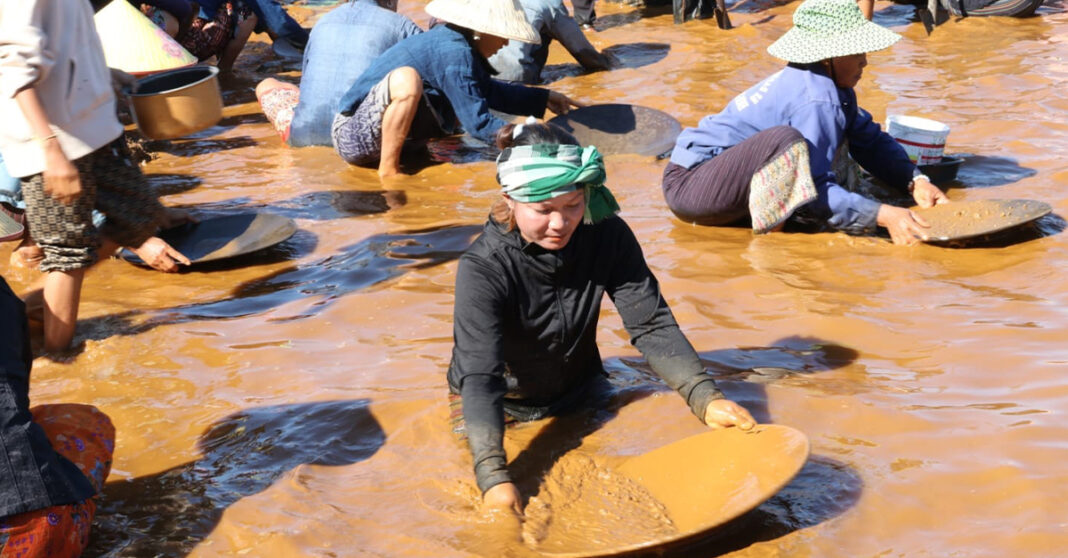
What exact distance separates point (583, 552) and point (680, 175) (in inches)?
108

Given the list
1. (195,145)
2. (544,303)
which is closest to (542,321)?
(544,303)

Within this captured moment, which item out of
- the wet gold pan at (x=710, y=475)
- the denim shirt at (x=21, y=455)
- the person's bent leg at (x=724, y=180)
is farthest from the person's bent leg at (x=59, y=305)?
the person's bent leg at (x=724, y=180)

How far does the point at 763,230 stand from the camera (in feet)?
14.1

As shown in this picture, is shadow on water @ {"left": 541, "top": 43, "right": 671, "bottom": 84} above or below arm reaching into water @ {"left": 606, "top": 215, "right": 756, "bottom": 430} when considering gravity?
below

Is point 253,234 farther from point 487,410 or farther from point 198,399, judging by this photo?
point 487,410

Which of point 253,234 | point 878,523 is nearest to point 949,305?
point 878,523

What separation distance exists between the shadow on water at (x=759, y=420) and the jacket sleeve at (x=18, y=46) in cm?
182

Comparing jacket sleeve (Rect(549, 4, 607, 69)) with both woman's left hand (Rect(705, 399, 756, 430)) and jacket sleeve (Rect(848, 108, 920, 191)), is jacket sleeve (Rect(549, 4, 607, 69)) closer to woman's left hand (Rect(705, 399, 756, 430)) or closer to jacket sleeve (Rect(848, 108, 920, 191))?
jacket sleeve (Rect(848, 108, 920, 191))

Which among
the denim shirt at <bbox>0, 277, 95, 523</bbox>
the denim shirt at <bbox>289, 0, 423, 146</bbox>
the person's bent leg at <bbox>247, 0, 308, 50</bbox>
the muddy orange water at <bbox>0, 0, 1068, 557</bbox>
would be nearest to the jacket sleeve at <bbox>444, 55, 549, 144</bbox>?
the muddy orange water at <bbox>0, 0, 1068, 557</bbox>

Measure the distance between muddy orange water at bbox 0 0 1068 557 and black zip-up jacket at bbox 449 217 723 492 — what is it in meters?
0.19

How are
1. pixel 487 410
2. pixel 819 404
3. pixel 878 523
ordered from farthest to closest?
pixel 819 404 < pixel 487 410 < pixel 878 523

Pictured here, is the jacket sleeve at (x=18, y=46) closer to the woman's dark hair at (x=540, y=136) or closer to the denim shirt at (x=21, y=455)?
the denim shirt at (x=21, y=455)

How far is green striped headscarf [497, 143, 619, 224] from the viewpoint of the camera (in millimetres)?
2406

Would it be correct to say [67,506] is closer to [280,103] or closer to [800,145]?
[800,145]
